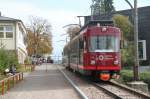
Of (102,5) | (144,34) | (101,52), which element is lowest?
(101,52)

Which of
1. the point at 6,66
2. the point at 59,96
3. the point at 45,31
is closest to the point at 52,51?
the point at 45,31

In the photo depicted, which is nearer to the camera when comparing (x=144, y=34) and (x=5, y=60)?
(x=5, y=60)

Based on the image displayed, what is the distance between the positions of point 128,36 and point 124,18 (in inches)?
97.2

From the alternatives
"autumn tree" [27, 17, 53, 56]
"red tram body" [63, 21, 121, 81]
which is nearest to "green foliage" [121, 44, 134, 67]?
"red tram body" [63, 21, 121, 81]

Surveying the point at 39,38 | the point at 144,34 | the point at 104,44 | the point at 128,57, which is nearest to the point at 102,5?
the point at 39,38

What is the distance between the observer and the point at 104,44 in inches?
1181

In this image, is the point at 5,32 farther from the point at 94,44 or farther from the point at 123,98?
the point at 123,98

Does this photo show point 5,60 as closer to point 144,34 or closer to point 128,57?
point 128,57

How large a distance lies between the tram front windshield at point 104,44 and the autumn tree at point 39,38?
8214 cm

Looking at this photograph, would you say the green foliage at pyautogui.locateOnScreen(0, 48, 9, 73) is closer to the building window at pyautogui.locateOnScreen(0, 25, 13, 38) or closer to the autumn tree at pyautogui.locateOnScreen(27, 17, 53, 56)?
the building window at pyautogui.locateOnScreen(0, 25, 13, 38)

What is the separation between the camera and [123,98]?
20.0m

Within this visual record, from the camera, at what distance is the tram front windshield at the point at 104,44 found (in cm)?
2988

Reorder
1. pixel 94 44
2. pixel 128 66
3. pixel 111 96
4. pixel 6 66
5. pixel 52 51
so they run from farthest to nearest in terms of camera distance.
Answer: pixel 52 51 → pixel 128 66 → pixel 6 66 → pixel 94 44 → pixel 111 96

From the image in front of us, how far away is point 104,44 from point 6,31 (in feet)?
132
